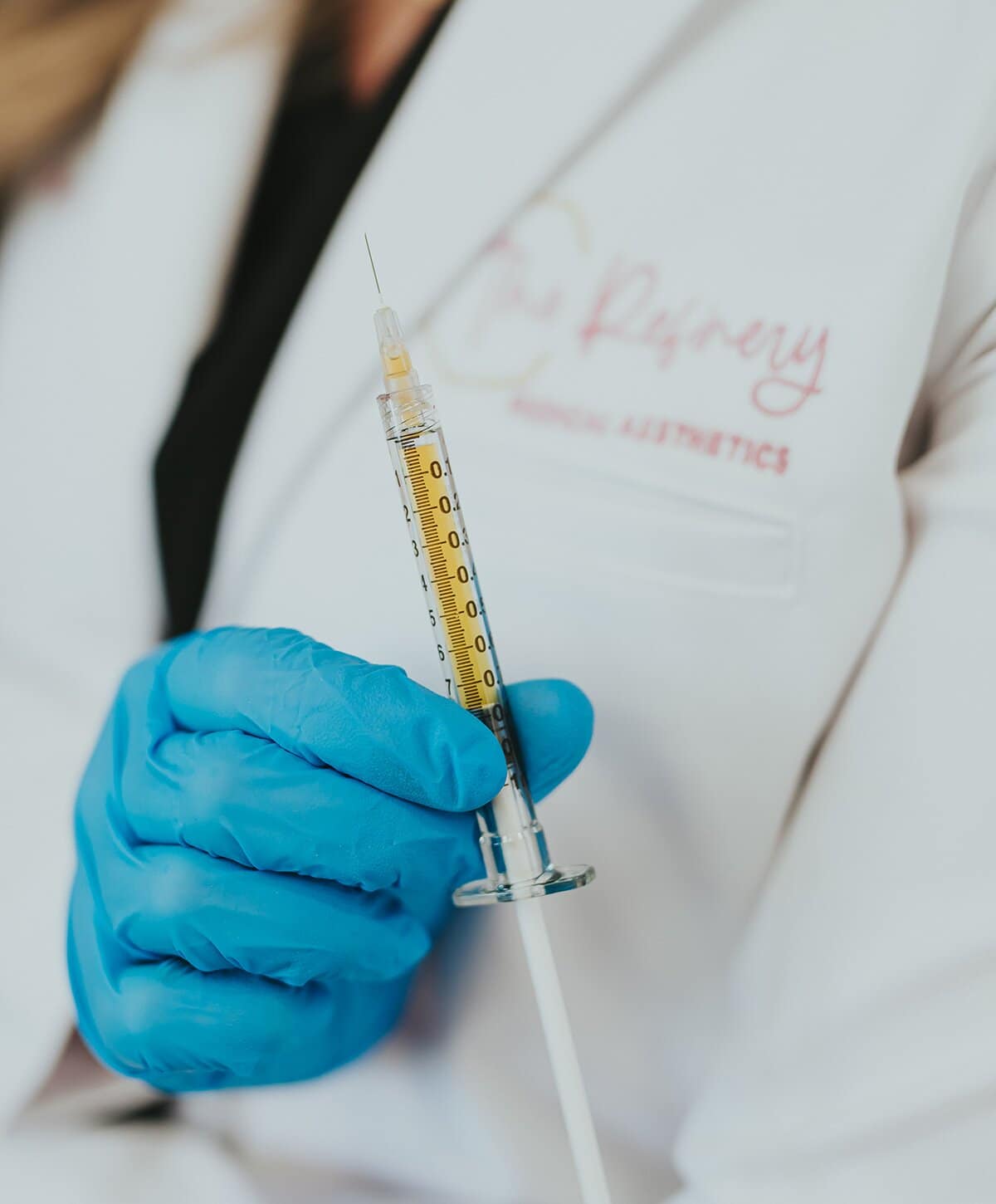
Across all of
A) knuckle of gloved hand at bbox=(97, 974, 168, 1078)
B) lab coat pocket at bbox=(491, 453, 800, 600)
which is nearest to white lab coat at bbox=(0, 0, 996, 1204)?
lab coat pocket at bbox=(491, 453, 800, 600)

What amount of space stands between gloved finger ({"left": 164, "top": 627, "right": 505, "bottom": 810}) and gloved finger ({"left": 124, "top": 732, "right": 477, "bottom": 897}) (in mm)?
10

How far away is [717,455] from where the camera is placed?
0.52 m

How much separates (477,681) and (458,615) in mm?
33

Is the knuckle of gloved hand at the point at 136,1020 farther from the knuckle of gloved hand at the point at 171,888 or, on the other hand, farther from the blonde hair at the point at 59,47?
the blonde hair at the point at 59,47

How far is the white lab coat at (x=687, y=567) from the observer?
1.66 ft

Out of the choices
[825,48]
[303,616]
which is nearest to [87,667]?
[303,616]

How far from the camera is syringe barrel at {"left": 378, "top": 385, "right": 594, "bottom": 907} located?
0.46 m

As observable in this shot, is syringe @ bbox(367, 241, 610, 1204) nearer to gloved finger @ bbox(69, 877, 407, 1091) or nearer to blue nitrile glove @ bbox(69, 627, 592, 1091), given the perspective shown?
blue nitrile glove @ bbox(69, 627, 592, 1091)

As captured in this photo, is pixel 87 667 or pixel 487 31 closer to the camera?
pixel 487 31

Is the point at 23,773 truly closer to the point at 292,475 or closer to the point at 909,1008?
the point at 292,475

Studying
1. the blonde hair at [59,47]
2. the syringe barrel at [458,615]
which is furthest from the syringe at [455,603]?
the blonde hair at [59,47]

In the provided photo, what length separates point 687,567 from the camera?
0.53 m

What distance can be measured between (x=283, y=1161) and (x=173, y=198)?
0.60 metres

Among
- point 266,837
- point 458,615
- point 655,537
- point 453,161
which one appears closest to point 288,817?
point 266,837
